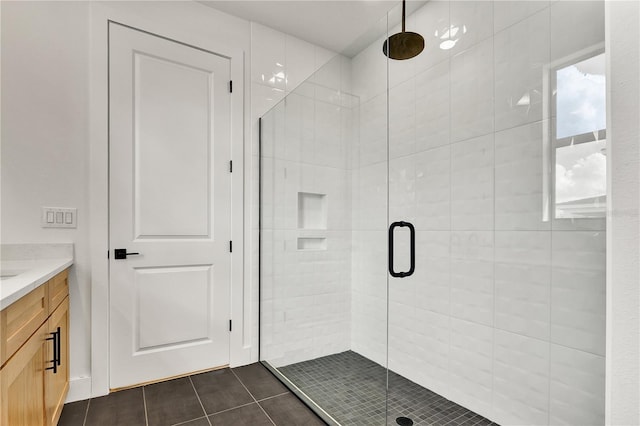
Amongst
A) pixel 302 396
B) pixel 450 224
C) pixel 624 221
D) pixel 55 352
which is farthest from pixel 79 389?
pixel 624 221

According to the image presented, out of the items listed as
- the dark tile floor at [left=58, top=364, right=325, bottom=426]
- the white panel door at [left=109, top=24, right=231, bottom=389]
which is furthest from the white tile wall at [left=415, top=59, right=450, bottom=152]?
the dark tile floor at [left=58, top=364, right=325, bottom=426]

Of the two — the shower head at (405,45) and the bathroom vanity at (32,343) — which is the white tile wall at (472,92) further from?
the bathroom vanity at (32,343)

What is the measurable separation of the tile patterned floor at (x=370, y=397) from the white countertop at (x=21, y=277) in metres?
1.48

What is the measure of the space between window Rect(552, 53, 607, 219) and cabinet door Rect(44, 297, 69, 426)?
2.23m

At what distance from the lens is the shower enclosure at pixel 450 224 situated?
4.10 ft

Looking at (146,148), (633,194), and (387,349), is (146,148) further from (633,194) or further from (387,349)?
(633,194)

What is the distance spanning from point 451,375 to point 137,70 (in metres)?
2.71

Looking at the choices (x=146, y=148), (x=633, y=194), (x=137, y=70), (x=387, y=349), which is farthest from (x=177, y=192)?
(x=633, y=194)

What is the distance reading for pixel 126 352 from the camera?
2.16 m

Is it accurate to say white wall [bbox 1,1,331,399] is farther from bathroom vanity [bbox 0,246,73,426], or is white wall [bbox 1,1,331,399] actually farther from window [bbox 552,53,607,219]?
window [bbox 552,53,607,219]

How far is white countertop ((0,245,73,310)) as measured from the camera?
0.94 meters

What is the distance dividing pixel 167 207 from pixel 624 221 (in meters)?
2.39

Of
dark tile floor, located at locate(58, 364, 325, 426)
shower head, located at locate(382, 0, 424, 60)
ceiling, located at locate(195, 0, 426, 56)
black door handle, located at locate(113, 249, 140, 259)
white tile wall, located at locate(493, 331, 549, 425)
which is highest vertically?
ceiling, located at locate(195, 0, 426, 56)

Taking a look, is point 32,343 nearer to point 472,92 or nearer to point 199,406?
point 199,406
